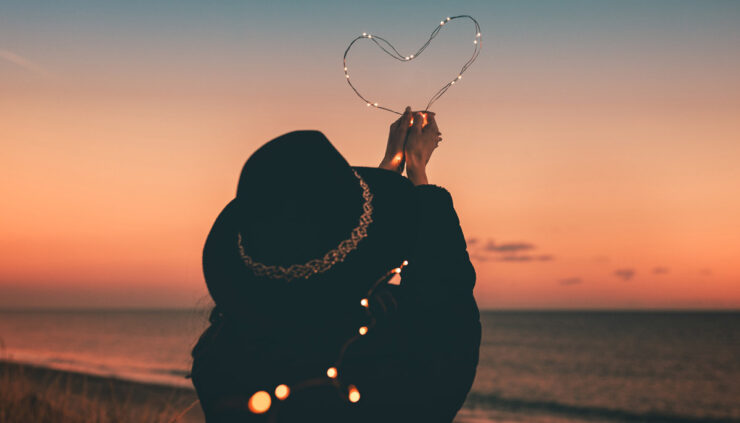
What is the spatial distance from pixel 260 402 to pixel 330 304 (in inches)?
10.0

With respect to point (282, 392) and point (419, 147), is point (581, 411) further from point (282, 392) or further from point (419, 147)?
point (282, 392)

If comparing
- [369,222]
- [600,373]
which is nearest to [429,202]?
[369,222]

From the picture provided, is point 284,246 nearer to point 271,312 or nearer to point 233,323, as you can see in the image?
point 271,312

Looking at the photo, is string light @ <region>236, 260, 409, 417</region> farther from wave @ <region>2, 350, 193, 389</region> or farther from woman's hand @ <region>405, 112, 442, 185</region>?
wave @ <region>2, 350, 193, 389</region>

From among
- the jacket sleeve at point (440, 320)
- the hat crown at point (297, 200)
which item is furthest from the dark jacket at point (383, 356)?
the hat crown at point (297, 200)

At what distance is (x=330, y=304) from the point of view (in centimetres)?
111

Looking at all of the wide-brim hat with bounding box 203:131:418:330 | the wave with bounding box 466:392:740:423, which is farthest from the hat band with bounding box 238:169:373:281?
the wave with bounding box 466:392:740:423

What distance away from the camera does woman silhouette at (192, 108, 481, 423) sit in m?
1.11

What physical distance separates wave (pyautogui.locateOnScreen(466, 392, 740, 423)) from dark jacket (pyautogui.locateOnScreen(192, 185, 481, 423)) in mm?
20799

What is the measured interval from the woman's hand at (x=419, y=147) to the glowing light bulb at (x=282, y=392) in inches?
26.7

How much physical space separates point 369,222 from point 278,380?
1.32 feet

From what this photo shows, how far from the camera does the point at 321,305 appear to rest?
1106 millimetres

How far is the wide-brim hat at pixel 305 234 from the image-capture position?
1.11m

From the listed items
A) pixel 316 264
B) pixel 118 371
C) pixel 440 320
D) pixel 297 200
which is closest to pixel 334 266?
pixel 316 264
